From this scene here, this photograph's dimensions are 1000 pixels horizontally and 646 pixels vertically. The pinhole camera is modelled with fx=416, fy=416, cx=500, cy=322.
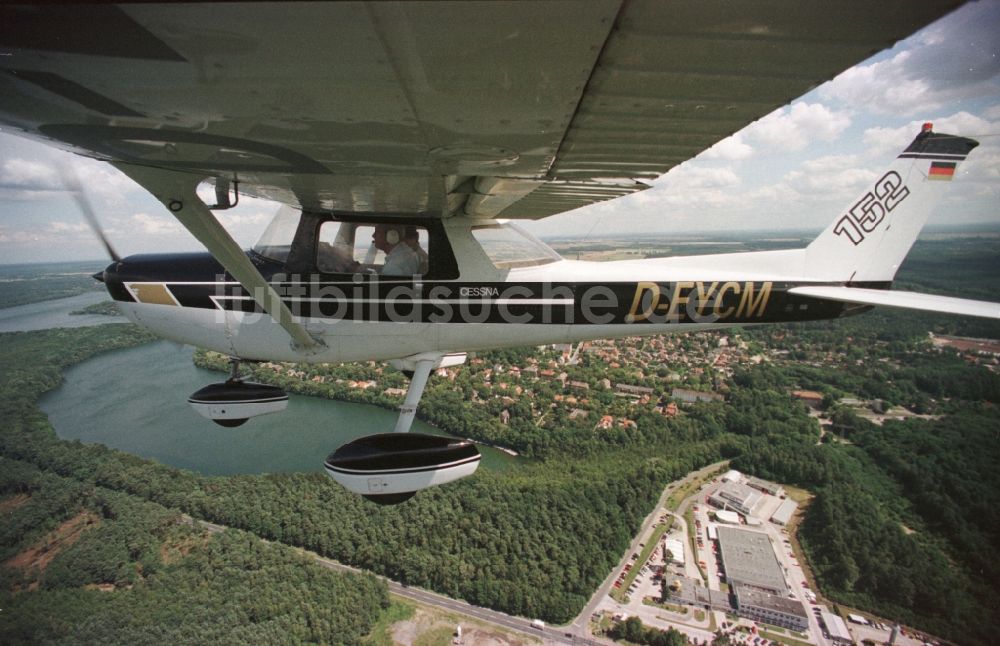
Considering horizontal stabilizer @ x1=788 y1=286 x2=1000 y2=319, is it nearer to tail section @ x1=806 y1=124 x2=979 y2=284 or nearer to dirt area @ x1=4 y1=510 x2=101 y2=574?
tail section @ x1=806 y1=124 x2=979 y2=284

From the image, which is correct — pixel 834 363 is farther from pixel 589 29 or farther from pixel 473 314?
pixel 589 29

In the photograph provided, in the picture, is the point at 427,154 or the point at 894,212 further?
the point at 894,212

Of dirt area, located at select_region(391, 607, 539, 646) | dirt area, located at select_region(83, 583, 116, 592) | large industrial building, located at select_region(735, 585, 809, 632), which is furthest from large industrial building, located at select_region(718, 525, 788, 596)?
dirt area, located at select_region(83, 583, 116, 592)

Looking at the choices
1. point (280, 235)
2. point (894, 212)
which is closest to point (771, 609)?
point (894, 212)

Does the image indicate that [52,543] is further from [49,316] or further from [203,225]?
[49,316]

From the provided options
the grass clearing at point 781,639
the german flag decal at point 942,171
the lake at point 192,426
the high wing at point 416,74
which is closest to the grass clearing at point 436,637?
the lake at point 192,426

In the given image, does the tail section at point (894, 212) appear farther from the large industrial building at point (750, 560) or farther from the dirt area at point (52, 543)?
the dirt area at point (52, 543)
